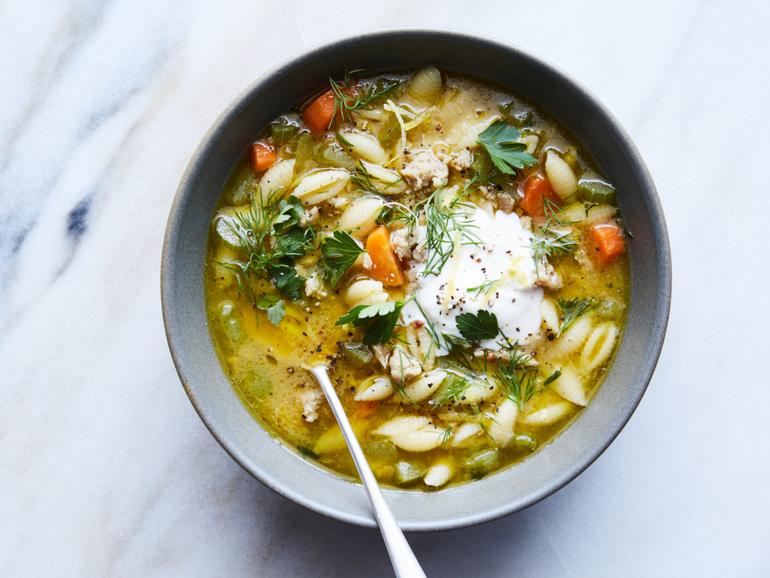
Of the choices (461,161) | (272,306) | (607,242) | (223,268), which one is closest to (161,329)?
(223,268)

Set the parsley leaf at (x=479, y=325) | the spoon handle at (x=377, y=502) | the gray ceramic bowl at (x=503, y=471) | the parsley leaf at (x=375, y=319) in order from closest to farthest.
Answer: the spoon handle at (x=377, y=502), the gray ceramic bowl at (x=503, y=471), the parsley leaf at (x=375, y=319), the parsley leaf at (x=479, y=325)

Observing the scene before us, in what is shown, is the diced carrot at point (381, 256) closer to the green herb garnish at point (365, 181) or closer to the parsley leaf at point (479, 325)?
the green herb garnish at point (365, 181)

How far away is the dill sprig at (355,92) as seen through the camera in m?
3.29

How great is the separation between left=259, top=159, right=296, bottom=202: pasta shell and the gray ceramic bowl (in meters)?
0.15

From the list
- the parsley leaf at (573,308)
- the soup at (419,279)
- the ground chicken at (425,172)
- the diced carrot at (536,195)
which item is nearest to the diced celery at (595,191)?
the soup at (419,279)

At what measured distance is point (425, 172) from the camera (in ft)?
10.6

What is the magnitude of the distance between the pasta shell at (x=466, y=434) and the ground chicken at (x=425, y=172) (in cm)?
96

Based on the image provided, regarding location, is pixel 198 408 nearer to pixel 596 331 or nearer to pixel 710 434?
pixel 596 331

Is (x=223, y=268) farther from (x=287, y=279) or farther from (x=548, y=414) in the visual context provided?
(x=548, y=414)

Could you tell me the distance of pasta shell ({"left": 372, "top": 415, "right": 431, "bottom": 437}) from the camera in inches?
128

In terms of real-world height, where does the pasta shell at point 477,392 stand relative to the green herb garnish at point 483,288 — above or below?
below

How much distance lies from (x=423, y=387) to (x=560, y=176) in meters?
1.00

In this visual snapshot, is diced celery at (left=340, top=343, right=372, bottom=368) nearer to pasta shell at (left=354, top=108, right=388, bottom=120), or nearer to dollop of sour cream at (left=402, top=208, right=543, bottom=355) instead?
dollop of sour cream at (left=402, top=208, right=543, bottom=355)

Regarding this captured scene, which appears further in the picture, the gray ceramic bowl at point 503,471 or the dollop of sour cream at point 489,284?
the dollop of sour cream at point 489,284
